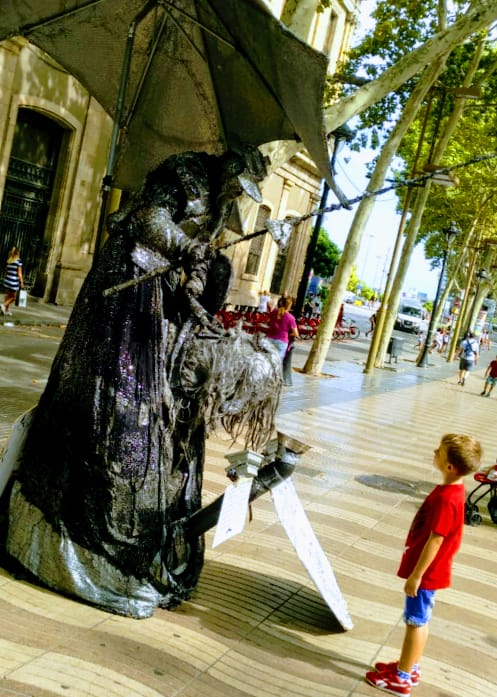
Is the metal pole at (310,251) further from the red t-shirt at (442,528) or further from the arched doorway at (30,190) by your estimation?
the red t-shirt at (442,528)

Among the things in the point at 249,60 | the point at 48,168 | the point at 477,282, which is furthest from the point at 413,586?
the point at 477,282

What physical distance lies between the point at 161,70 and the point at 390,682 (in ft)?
11.2

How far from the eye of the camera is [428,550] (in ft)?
11.1

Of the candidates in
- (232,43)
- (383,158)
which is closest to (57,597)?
(232,43)

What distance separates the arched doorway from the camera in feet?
57.9

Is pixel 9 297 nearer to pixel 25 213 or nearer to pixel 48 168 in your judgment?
pixel 25 213

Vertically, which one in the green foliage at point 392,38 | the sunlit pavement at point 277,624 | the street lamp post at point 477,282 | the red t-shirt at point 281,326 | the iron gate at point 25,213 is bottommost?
the sunlit pavement at point 277,624

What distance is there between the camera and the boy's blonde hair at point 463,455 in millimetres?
3464

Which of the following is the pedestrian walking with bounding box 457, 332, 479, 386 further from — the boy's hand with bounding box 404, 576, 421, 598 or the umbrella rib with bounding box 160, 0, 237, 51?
the boy's hand with bounding box 404, 576, 421, 598

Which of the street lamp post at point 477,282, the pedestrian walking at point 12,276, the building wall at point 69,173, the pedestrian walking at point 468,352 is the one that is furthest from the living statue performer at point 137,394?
the street lamp post at point 477,282

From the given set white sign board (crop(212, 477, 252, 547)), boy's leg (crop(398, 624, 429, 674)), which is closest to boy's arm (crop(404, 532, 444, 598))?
boy's leg (crop(398, 624, 429, 674))

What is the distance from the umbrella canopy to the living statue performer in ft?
1.58

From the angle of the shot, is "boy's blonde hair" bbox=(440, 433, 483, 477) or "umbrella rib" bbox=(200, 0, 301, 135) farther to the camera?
"umbrella rib" bbox=(200, 0, 301, 135)

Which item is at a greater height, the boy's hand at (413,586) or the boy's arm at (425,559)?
the boy's arm at (425,559)
